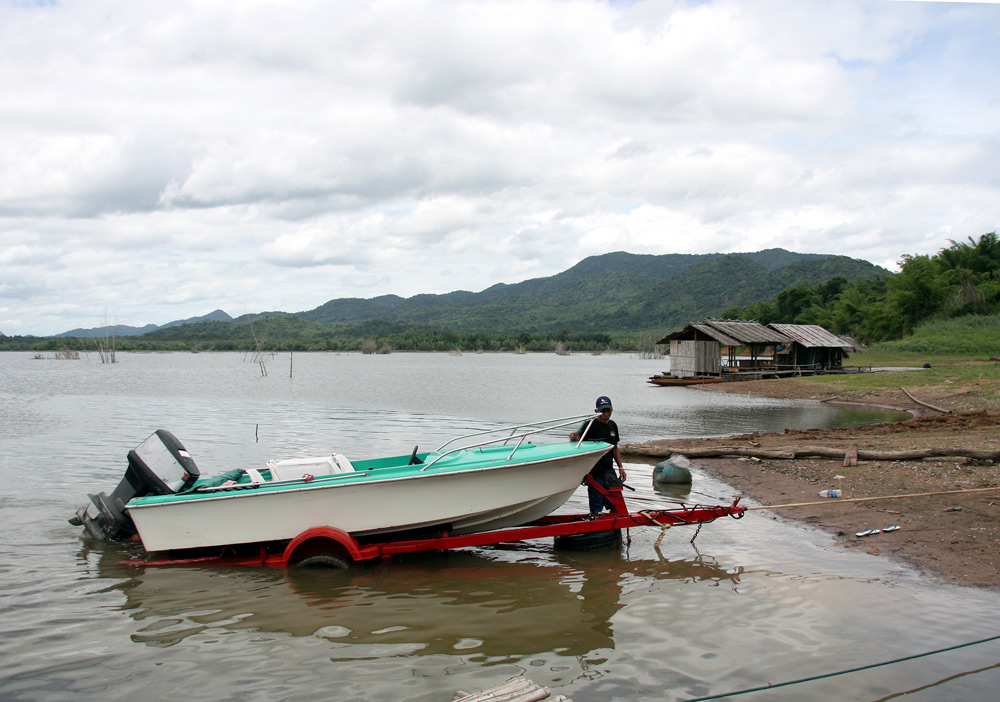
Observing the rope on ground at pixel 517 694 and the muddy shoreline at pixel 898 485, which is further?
the muddy shoreline at pixel 898 485

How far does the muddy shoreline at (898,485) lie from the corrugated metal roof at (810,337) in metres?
27.1

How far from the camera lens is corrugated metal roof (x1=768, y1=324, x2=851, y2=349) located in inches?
1719

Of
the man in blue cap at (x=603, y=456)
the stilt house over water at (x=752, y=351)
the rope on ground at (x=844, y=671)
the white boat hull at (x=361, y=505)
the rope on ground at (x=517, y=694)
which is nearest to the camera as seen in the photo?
the rope on ground at (x=517, y=694)

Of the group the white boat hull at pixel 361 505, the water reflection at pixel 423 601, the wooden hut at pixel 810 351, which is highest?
the wooden hut at pixel 810 351

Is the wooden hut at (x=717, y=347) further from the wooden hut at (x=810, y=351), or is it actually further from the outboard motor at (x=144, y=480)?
the outboard motor at (x=144, y=480)

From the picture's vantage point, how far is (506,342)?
14150 centimetres

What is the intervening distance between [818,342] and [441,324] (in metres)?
156

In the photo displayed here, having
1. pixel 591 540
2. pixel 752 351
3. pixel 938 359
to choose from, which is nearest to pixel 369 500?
pixel 591 540

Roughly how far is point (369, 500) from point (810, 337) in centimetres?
4410

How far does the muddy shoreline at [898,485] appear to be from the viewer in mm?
7246

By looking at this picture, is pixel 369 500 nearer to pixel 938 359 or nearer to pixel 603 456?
pixel 603 456

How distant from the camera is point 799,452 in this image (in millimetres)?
12836

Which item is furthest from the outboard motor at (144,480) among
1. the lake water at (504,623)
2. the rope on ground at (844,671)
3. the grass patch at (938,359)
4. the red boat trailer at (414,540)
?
the grass patch at (938,359)

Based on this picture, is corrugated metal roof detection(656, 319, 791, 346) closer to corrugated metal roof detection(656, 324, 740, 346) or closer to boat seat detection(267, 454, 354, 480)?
corrugated metal roof detection(656, 324, 740, 346)
